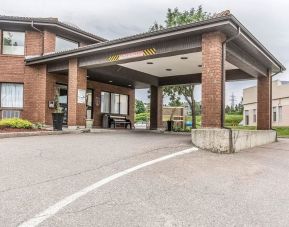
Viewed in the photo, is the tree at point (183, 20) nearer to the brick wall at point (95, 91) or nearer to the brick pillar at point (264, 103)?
the brick wall at point (95, 91)

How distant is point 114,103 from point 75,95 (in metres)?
8.89

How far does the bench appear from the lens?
24250 millimetres

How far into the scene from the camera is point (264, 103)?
17.7 m

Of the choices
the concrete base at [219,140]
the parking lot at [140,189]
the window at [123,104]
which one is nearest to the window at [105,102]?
the window at [123,104]

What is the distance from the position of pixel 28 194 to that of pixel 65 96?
16.6 meters

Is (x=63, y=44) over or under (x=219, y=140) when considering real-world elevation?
over

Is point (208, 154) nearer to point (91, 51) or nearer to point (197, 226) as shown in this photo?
point (197, 226)

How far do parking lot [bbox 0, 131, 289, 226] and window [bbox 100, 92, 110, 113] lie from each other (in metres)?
15.3

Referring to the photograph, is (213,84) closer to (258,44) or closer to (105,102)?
(258,44)

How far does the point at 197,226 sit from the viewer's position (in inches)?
159

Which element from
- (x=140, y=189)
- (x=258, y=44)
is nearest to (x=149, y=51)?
(x=258, y=44)

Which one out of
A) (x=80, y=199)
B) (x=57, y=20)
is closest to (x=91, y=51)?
(x=57, y=20)

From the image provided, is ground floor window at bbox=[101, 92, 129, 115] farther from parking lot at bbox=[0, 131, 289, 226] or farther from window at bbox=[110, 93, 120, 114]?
parking lot at bbox=[0, 131, 289, 226]

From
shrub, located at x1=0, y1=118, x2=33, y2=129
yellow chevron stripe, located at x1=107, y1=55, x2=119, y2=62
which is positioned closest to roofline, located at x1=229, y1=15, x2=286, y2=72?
yellow chevron stripe, located at x1=107, y1=55, x2=119, y2=62
